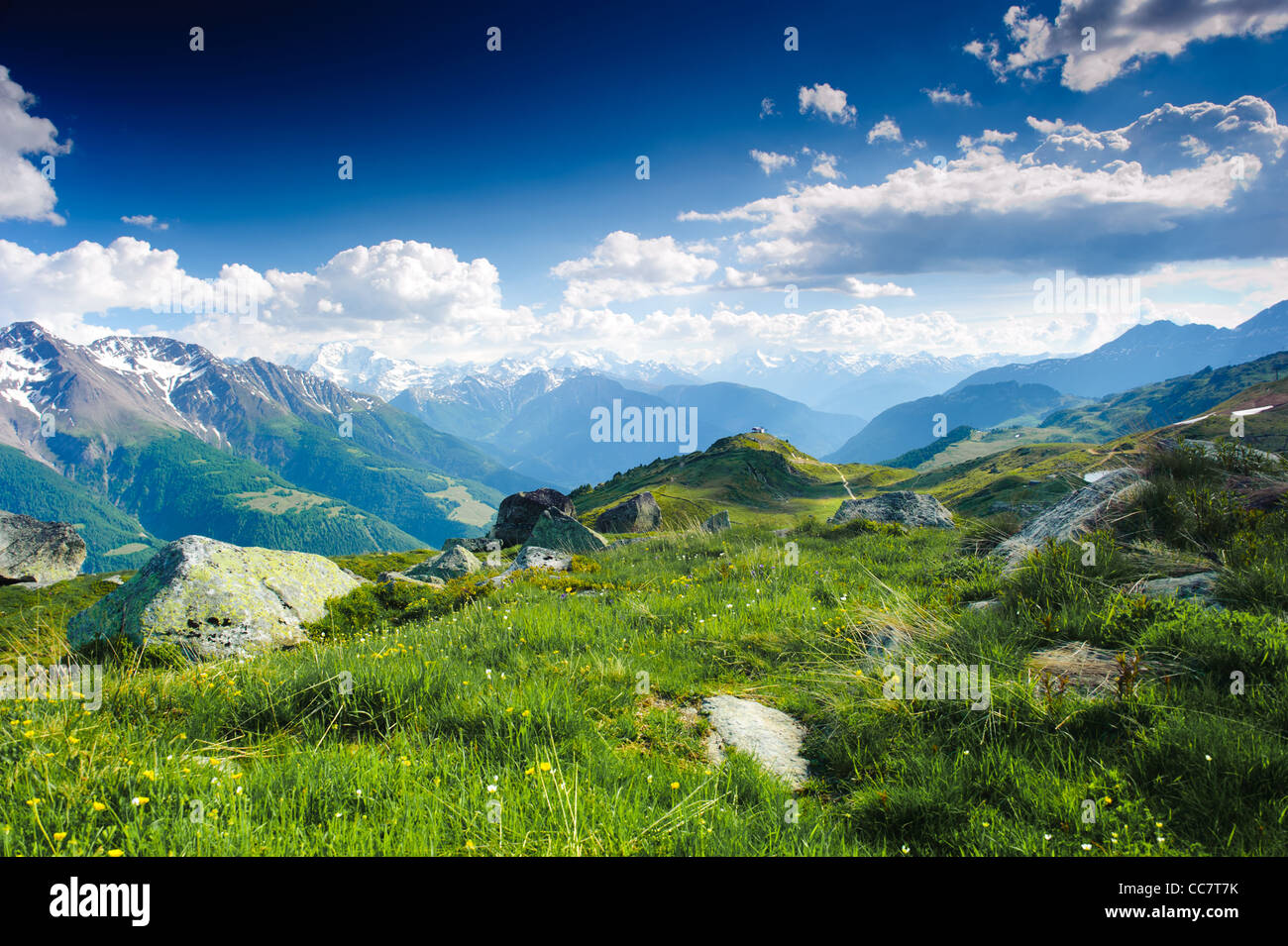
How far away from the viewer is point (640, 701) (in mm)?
5391

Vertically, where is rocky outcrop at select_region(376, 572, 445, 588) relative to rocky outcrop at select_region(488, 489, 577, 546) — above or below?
above

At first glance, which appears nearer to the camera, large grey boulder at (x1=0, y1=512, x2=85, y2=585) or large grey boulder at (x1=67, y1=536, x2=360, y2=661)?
large grey boulder at (x1=67, y1=536, x2=360, y2=661)

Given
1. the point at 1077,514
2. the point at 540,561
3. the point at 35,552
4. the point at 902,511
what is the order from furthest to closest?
the point at 35,552, the point at 902,511, the point at 540,561, the point at 1077,514

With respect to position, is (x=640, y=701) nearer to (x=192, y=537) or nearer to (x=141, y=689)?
(x=141, y=689)

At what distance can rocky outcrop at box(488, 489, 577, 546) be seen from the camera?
5997 centimetres

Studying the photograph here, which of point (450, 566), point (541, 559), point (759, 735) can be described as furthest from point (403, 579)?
point (759, 735)

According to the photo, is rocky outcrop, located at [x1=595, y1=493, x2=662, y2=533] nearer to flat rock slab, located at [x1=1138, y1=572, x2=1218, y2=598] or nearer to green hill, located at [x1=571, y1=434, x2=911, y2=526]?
green hill, located at [x1=571, y1=434, x2=911, y2=526]

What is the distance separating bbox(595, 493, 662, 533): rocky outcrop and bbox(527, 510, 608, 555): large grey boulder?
29.4 m

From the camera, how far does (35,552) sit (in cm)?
5875

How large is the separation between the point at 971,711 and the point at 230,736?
607 centimetres

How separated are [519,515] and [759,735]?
5881cm

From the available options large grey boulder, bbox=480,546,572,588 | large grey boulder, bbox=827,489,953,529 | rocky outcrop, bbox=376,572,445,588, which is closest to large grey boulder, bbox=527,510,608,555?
large grey boulder, bbox=480,546,572,588

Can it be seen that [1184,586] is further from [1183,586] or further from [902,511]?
[902,511]
